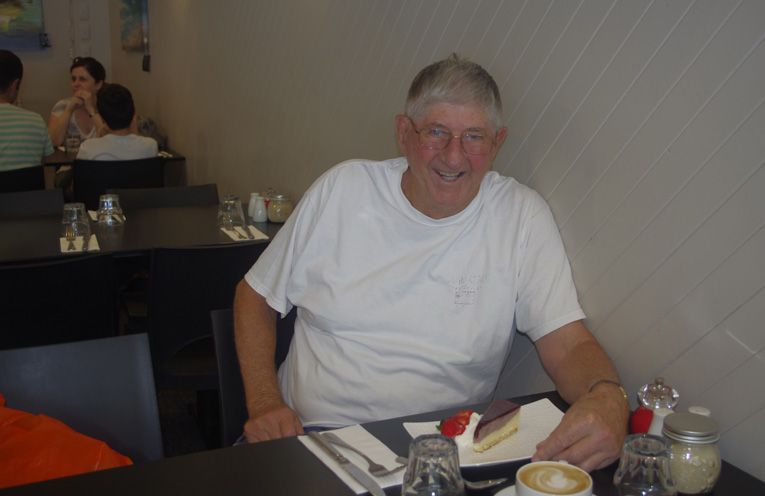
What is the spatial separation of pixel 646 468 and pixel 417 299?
76cm

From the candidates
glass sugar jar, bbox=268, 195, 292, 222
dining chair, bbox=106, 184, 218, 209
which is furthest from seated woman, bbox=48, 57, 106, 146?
glass sugar jar, bbox=268, 195, 292, 222

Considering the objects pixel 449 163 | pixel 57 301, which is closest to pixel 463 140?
pixel 449 163

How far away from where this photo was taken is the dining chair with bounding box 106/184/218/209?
3457mm

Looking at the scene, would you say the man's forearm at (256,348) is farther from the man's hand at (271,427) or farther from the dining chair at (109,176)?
the dining chair at (109,176)

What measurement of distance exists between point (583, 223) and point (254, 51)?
2.73m

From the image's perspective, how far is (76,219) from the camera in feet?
8.84

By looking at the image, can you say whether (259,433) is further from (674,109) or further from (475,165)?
(674,109)

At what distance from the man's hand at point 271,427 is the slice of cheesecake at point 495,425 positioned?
1.53 ft

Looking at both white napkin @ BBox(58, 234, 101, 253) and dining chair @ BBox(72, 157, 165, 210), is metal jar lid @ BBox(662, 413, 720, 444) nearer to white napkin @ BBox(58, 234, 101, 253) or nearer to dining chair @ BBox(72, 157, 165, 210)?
white napkin @ BBox(58, 234, 101, 253)

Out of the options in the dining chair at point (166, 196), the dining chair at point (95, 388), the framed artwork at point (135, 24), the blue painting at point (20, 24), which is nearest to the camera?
the dining chair at point (95, 388)

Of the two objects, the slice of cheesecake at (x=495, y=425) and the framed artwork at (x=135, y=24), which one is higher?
the slice of cheesecake at (x=495, y=425)

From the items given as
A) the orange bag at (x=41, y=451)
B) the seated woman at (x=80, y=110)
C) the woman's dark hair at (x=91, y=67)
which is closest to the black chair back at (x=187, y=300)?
the orange bag at (x=41, y=451)

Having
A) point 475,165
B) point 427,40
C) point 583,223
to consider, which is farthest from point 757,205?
point 427,40

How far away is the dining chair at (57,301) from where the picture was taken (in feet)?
6.91
